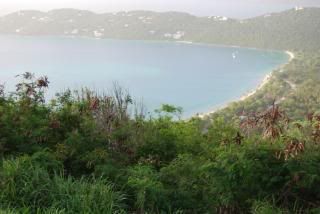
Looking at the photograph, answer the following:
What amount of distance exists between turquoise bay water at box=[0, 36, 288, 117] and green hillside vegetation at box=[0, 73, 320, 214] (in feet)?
117

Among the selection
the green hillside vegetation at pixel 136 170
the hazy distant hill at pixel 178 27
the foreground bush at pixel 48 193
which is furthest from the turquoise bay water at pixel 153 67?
the foreground bush at pixel 48 193

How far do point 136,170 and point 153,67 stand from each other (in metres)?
83.0

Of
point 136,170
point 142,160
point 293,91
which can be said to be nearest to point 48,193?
point 136,170

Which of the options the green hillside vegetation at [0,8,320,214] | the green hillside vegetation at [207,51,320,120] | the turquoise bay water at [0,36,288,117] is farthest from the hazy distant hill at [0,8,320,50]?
the green hillside vegetation at [0,8,320,214]

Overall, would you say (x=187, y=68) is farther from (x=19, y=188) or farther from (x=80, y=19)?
(x=19, y=188)

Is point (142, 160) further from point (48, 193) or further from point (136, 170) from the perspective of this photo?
point (48, 193)

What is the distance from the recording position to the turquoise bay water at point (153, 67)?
59219 mm

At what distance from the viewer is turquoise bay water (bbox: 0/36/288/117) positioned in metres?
59.2

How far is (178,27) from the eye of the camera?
5384 inches

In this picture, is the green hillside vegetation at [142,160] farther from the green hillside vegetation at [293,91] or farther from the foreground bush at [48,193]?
the green hillside vegetation at [293,91]

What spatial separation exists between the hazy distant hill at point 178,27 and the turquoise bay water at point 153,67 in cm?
666

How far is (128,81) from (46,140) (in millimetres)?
62649

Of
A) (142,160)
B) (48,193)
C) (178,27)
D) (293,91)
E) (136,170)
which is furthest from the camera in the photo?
(178,27)

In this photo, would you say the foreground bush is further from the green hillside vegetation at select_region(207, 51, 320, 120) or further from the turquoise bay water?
the turquoise bay water
